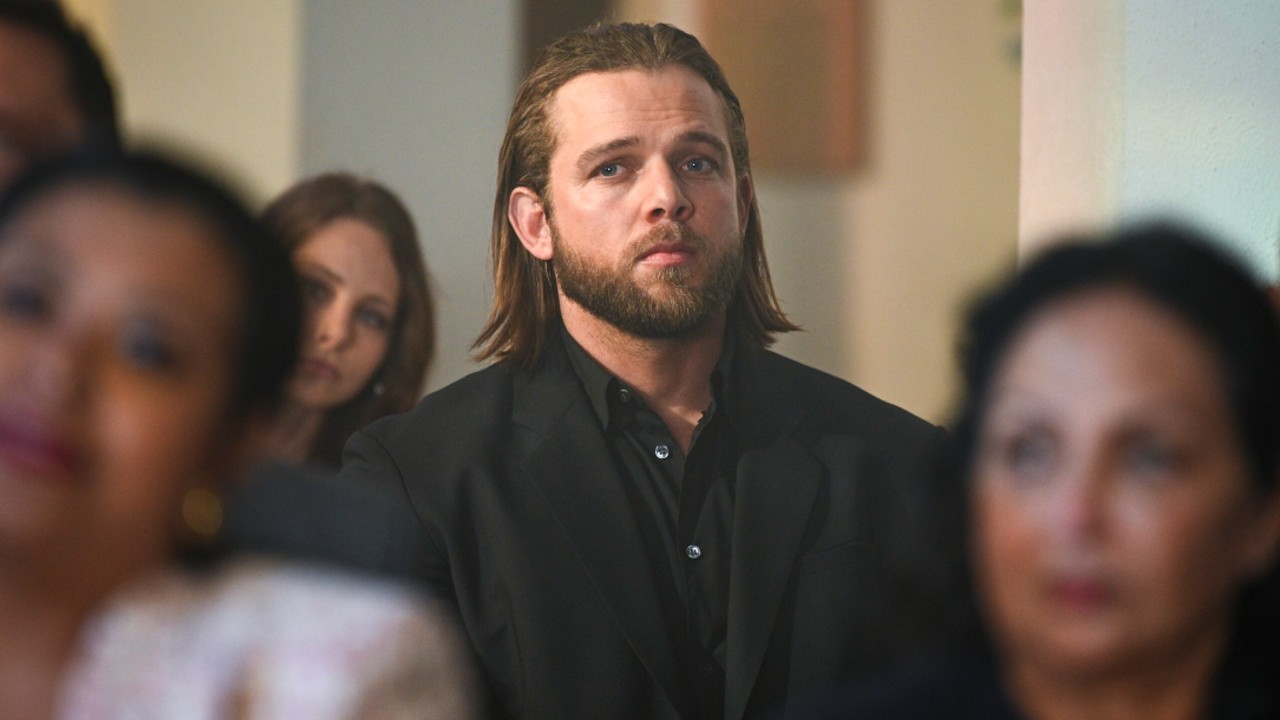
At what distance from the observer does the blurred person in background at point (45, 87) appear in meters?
1.24

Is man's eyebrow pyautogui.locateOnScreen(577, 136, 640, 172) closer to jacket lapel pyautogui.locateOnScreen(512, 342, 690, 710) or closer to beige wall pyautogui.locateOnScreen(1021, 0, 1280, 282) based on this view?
jacket lapel pyautogui.locateOnScreen(512, 342, 690, 710)

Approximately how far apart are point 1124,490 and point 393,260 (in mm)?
1806

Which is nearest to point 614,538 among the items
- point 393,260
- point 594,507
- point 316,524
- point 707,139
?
point 594,507

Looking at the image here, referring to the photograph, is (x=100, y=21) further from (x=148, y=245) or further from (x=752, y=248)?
(x=148, y=245)

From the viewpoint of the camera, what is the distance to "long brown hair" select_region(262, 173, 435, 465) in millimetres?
2518

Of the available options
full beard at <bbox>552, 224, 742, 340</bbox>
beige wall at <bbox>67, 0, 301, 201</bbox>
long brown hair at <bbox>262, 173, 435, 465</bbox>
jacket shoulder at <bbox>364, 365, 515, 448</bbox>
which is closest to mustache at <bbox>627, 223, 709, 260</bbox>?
full beard at <bbox>552, 224, 742, 340</bbox>

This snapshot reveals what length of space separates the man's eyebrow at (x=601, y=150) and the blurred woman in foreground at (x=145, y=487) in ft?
3.28

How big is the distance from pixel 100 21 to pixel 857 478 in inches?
99.1

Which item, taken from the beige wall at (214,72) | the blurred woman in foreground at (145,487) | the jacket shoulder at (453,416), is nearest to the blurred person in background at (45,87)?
the blurred woman in foreground at (145,487)

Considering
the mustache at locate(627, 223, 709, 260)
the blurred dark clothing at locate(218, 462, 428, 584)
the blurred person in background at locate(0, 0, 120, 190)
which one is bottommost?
the blurred dark clothing at locate(218, 462, 428, 584)

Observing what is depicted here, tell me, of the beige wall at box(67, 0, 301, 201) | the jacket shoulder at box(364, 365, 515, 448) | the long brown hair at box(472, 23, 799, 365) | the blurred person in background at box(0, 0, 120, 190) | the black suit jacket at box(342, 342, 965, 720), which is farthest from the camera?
the beige wall at box(67, 0, 301, 201)

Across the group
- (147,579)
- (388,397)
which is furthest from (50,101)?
(388,397)

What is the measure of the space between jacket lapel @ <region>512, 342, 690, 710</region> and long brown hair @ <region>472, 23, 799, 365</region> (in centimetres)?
9

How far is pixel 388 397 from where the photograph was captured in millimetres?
2529
